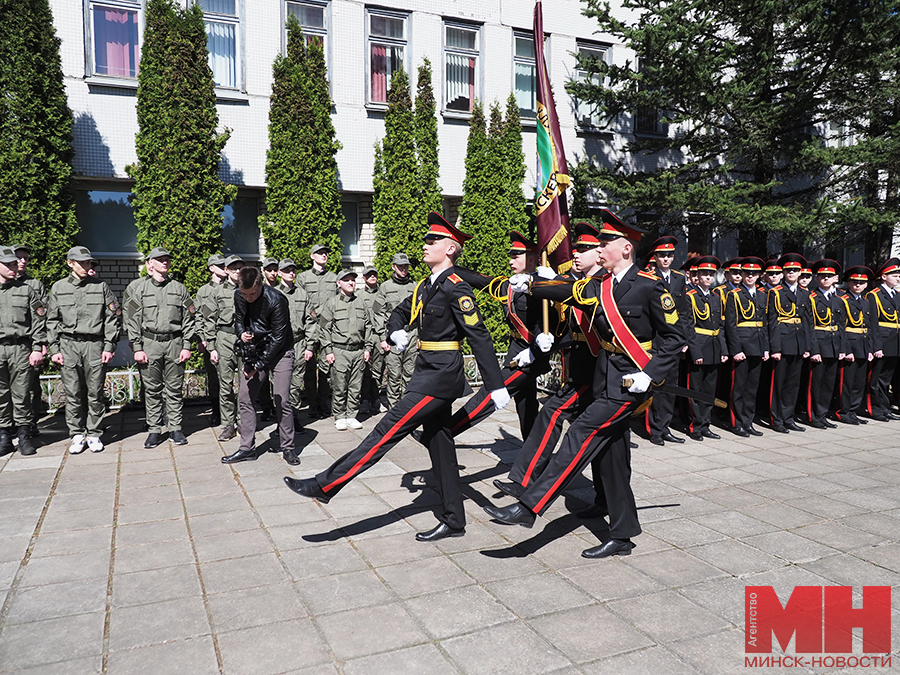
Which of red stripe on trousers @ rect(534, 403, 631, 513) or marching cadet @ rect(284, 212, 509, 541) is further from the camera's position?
marching cadet @ rect(284, 212, 509, 541)

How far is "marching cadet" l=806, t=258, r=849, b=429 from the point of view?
9211mm

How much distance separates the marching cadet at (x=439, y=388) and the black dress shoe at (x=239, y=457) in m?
2.44

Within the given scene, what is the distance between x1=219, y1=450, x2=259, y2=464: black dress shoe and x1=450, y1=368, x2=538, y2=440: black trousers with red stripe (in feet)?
7.33

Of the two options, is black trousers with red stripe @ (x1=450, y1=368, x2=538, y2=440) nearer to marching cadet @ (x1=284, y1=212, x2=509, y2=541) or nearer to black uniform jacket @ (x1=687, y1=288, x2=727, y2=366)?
marching cadet @ (x1=284, y1=212, x2=509, y2=541)

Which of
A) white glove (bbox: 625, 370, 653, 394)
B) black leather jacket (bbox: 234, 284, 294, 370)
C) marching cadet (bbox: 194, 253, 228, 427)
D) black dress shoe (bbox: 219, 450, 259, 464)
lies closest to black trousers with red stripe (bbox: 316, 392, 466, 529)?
white glove (bbox: 625, 370, 653, 394)

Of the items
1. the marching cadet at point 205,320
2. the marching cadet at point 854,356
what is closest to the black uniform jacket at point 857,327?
the marching cadet at point 854,356

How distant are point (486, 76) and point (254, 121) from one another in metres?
4.67

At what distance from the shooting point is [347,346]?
8711 millimetres

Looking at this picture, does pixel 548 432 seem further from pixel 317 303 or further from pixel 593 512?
pixel 317 303

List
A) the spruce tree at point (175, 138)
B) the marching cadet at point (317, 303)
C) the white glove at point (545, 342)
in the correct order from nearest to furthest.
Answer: the white glove at point (545, 342), the marching cadet at point (317, 303), the spruce tree at point (175, 138)

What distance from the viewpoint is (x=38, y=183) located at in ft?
31.7

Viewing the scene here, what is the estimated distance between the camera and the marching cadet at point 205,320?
827 cm

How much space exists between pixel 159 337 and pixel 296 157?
5.00 meters

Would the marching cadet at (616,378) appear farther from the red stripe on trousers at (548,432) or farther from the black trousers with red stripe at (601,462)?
the red stripe on trousers at (548,432)
